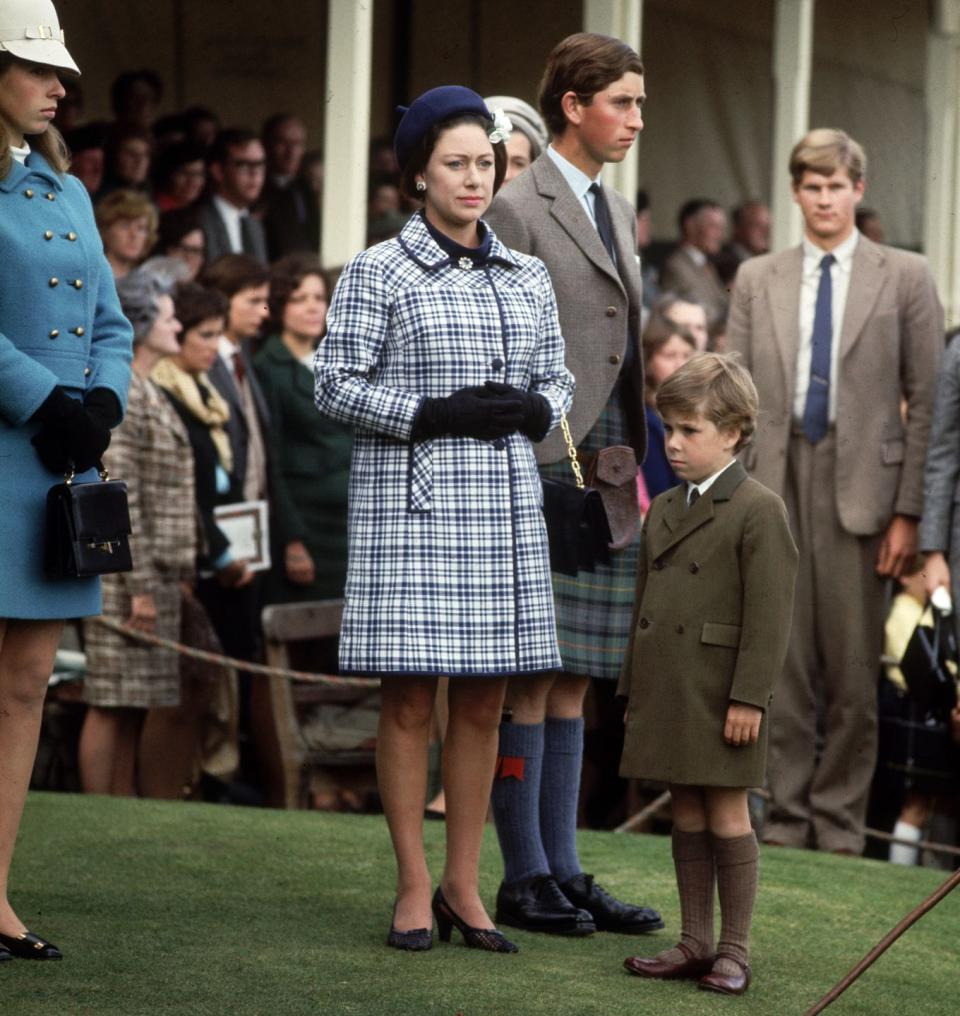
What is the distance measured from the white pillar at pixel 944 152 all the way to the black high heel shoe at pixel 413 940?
35.2 ft

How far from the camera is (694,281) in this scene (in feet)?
42.4

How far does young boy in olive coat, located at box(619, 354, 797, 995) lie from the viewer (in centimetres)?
455

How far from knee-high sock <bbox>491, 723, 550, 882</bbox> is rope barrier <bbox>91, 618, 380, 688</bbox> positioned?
8.07ft

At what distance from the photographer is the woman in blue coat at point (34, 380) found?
4395 mm

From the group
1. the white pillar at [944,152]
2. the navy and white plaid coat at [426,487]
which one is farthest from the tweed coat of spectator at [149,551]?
the white pillar at [944,152]

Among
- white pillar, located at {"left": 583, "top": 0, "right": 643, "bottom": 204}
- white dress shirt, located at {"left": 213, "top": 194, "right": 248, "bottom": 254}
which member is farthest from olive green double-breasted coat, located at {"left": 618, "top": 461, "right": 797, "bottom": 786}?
white pillar, located at {"left": 583, "top": 0, "right": 643, "bottom": 204}

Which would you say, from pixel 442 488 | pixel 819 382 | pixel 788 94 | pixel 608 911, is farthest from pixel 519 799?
pixel 788 94

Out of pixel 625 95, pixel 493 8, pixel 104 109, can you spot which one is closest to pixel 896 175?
pixel 493 8

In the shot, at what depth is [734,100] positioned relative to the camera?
1561 cm

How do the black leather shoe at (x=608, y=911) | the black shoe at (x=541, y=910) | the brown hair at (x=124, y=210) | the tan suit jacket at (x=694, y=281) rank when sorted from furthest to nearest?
1. the tan suit jacket at (x=694, y=281)
2. the brown hair at (x=124, y=210)
3. the black leather shoe at (x=608, y=911)
4. the black shoe at (x=541, y=910)

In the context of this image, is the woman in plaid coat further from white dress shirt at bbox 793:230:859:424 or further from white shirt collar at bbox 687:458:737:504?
white dress shirt at bbox 793:230:859:424

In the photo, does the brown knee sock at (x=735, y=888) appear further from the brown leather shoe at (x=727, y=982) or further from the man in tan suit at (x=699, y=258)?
the man in tan suit at (x=699, y=258)

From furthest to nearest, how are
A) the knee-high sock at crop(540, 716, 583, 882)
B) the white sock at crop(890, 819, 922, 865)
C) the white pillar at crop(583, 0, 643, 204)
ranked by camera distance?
the white pillar at crop(583, 0, 643, 204)
the white sock at crop(890, 819, 922, 865)
the knee-high sock at crop(540, 716, 583, 882)

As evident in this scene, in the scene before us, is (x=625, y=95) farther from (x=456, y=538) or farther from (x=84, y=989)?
(x=84, y=989)
